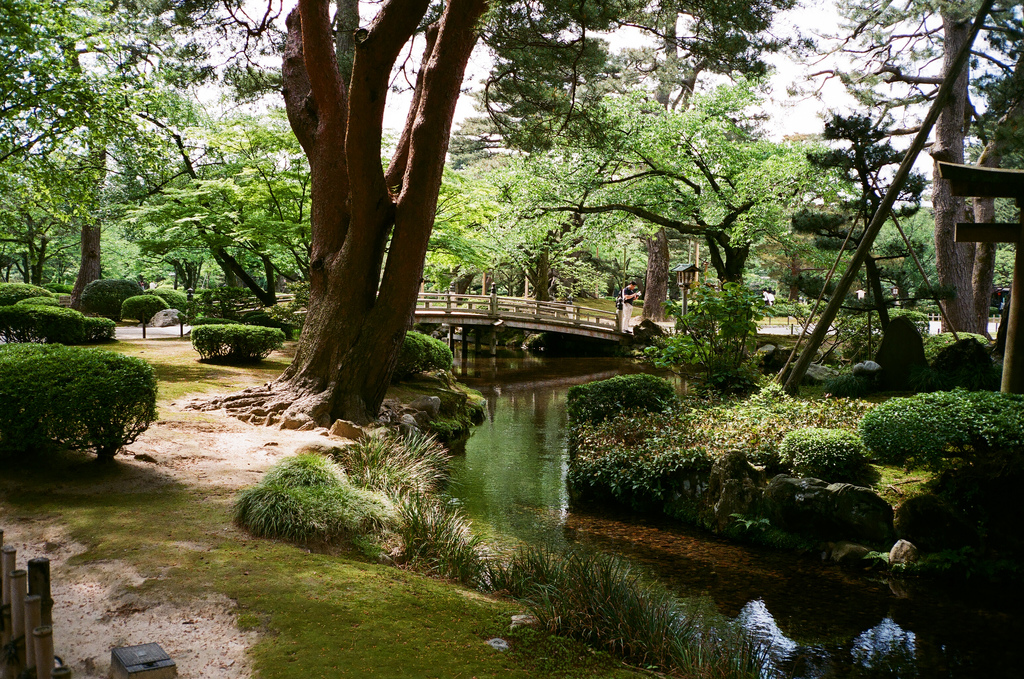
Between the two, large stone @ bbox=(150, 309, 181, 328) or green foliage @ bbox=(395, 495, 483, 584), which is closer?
green foliage @ bbox=(395, 495, 483, 584)

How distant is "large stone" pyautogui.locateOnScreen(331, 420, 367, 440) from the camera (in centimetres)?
840

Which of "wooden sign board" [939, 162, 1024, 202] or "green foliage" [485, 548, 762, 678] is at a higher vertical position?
"wooden sign board" [939, 162, 1024, 202]

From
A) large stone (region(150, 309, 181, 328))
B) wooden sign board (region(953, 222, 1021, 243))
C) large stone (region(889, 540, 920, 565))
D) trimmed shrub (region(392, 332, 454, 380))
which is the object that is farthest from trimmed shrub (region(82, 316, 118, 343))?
wooden sign board (region(953, 222, 1021, 243))

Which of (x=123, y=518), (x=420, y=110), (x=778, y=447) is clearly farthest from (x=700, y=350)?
(x=123, y=518)

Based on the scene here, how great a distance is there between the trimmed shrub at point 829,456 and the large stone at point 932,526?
0.85 metres

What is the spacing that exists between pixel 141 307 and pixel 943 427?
2117cm

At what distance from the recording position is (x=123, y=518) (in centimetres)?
505

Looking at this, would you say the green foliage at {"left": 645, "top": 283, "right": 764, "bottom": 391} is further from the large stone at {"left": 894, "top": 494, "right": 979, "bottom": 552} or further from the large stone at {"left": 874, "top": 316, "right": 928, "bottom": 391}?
the large stone at {"left": 894, "top": 494, "right": 979, "bottom": 552}

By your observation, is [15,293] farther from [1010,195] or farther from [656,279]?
[656,279]

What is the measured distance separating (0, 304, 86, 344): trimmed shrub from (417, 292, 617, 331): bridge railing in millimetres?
11192

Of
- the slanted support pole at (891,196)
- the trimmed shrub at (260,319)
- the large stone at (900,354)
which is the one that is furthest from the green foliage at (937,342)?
the trimmed shrub at (260,319)

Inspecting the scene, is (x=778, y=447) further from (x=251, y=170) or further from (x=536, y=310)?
(x=536, y=310)

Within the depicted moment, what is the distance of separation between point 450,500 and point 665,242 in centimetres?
2399

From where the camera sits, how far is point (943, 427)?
662 cm
